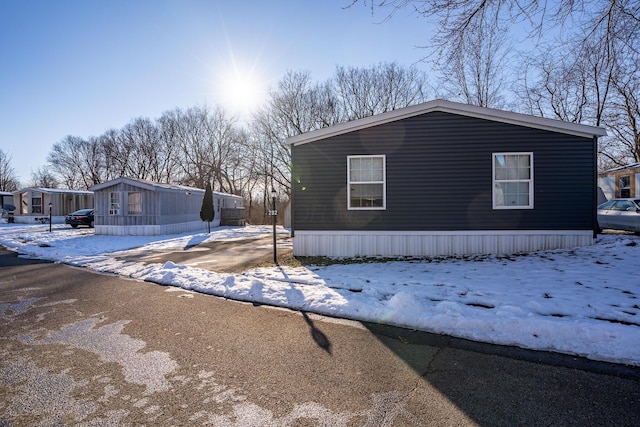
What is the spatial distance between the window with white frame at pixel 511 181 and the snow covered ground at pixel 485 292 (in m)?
1.51

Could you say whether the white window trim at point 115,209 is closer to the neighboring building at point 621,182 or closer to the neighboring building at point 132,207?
the neighboring building at point 132,207

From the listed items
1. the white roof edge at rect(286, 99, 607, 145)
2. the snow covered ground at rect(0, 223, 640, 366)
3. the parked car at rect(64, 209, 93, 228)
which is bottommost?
the snow covered ground at rect(0, 223, 640, 366)

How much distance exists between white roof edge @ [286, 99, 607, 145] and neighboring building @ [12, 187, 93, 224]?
28.8 m

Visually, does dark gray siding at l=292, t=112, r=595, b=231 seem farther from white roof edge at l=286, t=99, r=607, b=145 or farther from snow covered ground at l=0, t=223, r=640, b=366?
snow covered ground at l=0, t=223, r=640, b=366

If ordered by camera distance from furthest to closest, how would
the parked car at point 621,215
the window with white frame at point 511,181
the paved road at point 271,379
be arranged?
1. the parked car at point 621,215
2. the window with white frame at point 511,181
3. the paved road at point 271,379

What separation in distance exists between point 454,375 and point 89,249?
43.5ft

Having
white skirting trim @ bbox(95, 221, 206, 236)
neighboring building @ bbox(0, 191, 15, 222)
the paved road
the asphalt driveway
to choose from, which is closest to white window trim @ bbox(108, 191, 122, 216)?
white skirting trim @ bbox(95, 221, 206, 236)

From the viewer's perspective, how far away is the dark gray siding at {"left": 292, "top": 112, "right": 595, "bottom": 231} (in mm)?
8812

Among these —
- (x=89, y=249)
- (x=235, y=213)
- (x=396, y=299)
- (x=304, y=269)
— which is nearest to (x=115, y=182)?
(x=89, y=249)

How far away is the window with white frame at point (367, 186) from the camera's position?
9.24 m

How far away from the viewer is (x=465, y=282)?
5875 millimetres

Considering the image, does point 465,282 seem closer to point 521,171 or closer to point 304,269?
point 304,269

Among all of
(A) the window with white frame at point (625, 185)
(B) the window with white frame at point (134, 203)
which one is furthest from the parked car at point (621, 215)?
(B) the window with white frame at point (134, 203)

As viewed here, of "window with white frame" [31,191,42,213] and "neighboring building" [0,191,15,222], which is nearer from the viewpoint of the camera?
"window with white frame" [31,191,42,213]
